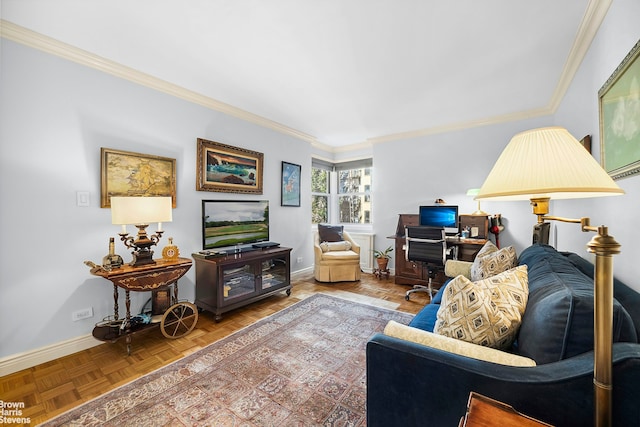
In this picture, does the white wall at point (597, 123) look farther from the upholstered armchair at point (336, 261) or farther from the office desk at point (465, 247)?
the upholstered armchair at point (336, 261)

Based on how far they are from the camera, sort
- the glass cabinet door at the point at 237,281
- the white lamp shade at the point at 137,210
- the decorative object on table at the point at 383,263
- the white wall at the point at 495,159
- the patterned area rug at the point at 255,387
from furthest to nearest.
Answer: the decorative object on table at the point at 383,263
the glass cabinet door at the point at 237,281
the white lamp shade at the point at 137,210
the patterned area rug at the point at 255,387
the white wall at the point at 495,159

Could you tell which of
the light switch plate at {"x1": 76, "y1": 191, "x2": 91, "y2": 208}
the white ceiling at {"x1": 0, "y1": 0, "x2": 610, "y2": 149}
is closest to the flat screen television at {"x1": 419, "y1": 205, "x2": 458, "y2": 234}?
the white ceiling at {"x1": 0, "y1": 0, "x2": 610, "y2": 149}

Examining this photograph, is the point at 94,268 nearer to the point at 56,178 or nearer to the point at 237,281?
the point at 56,178

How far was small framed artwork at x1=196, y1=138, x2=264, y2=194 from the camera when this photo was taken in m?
2.98

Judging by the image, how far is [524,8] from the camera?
166 centimetres

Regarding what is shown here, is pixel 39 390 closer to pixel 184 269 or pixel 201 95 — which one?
pixel 184 269

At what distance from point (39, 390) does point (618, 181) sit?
3.74 m

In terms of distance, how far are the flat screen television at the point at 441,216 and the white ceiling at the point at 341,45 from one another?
4.77 feet

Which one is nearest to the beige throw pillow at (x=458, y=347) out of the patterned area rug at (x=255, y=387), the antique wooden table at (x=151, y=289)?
the patterned area rug at (x=255, y=387)

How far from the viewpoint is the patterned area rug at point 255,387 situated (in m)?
1.45

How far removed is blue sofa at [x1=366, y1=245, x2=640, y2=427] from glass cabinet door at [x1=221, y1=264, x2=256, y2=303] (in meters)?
2.08

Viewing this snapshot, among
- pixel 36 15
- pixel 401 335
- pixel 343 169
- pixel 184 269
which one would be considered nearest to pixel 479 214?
pixel 343 169

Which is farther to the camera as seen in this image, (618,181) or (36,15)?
(36,15)

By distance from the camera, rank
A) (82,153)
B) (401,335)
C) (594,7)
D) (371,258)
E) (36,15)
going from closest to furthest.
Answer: (401,335) → (594,7) → (36,15) → (82,153) → (371,258)
